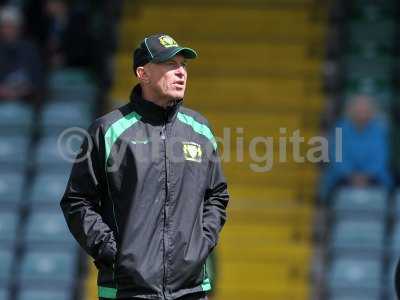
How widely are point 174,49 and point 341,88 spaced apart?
6442mm

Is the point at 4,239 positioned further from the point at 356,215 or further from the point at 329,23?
the point at 329,23

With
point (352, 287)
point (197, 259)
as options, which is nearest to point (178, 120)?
point (197, 259)

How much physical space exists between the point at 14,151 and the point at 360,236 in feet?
10.6

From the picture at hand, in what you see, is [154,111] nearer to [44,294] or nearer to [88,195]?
[88,195]

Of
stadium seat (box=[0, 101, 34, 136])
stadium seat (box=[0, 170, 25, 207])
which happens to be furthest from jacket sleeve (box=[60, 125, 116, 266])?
stadium seat (box=[0, 101, 34, 136])

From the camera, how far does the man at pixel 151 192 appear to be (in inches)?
211

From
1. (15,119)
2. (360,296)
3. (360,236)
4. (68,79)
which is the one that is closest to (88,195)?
(360,296)

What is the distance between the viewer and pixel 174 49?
5.55 m

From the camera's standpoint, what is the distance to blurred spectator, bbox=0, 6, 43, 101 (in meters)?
11.8

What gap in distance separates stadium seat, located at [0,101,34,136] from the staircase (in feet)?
2.75

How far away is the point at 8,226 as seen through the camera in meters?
10.9

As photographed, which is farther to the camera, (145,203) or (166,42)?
(166,42)

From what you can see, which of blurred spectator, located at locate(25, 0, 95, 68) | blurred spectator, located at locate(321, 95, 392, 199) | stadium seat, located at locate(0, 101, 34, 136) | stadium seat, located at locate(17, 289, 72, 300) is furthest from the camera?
blurred spectator, located at locate(25, 0, 95, 68)

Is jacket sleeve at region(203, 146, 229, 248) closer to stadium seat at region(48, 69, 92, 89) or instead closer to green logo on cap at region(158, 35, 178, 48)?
green logo on cap at region(158, 35, 178, 48)
